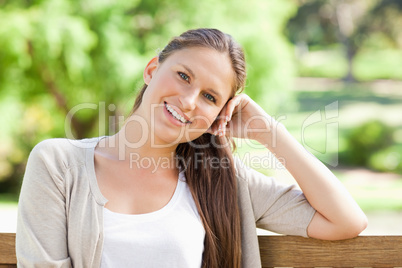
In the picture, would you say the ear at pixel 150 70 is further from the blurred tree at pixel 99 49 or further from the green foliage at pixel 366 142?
the green foliage at pixel 366 142

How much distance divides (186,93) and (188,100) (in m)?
0.03

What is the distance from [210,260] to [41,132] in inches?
375

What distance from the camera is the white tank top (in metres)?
1.58

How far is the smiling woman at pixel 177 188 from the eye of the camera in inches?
61.2

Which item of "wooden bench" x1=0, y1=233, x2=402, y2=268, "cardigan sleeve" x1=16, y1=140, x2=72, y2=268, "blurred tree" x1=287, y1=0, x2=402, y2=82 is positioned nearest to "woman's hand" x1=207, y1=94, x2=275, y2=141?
"wooden bench" x1=0, y1=233, x2=402, y2=268

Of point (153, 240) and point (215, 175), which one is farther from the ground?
point (215, 175)

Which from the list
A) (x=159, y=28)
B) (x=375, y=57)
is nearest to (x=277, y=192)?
(x=159, y=28)

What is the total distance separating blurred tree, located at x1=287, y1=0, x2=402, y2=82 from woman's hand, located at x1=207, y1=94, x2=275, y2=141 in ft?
71.4

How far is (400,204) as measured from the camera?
9.69 meters

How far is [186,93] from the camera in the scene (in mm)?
1711

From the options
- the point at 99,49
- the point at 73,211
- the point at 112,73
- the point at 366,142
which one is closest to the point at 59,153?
the point at 73,211

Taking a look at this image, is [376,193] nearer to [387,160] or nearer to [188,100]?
[387,160]

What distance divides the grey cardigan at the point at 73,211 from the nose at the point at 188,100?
350 millimetres

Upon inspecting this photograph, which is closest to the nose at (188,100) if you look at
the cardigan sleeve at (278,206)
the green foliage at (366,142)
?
the cardigan sleeve at (278,206)
